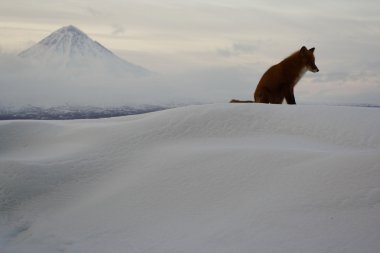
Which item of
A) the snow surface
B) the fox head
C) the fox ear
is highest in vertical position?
the fox ear

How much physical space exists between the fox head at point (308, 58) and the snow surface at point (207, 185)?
180cm

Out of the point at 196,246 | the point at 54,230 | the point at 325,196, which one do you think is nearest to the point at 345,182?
the point at 325,196

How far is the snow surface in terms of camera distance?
507cm

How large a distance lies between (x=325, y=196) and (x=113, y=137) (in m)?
5.36

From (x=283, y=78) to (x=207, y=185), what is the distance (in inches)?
193

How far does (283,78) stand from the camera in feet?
33.8

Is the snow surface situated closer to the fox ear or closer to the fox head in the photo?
the fox head

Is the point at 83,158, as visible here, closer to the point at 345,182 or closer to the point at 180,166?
the point at 180,166

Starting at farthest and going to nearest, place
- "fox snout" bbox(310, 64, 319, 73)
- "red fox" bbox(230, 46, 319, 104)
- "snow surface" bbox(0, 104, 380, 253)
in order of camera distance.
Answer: "fox snout" bbox(310, 64, 319, 73)
"red fox" bbox(230, 46, 319, 104)
"snow surface" bbox(0, 104, 380, 253)

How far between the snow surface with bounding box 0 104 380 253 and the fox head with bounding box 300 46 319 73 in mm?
1797

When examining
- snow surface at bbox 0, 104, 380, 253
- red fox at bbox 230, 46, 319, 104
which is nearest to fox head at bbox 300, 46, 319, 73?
red fox at bbox 230, 46, 319, 104

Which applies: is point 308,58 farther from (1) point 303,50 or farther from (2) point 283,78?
(2) point 283,78

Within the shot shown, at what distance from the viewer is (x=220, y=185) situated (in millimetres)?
6391

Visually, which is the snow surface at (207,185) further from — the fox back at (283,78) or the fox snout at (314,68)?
the fox snout at (314,68)
